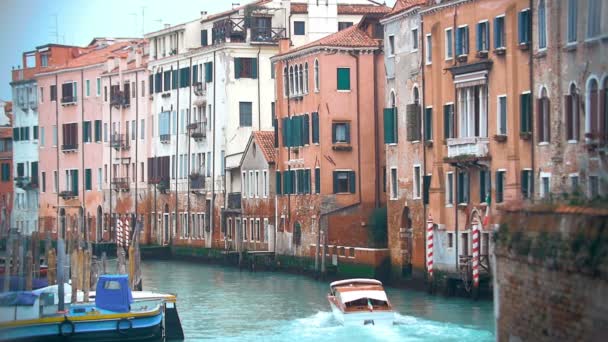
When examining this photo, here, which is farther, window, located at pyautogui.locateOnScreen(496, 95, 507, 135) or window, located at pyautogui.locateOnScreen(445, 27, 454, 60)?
window, located at pyautogui.locateOnScreen(445, 27, 454, 60)

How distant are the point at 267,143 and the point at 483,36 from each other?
1901cm

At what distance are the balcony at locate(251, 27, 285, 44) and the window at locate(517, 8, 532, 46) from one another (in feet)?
85.3

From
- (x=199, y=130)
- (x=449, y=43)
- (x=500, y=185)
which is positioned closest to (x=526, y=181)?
(x=500, y=185)

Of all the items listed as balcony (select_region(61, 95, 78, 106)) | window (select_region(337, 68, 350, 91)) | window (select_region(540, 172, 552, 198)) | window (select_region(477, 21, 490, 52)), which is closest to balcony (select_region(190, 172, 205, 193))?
balcony (select_region(61, 95, 78, 106))

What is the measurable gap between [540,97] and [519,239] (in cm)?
1519

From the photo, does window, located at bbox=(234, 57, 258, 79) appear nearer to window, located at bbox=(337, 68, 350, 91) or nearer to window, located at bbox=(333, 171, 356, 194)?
window, located at bbox=(337, 68, 350, 91)

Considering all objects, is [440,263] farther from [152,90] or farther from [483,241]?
[152,90]

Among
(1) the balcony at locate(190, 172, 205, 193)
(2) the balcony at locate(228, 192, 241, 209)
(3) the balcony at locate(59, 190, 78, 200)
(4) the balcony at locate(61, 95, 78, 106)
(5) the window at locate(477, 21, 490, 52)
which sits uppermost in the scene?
(4) the balcony at locate(61, 95, 78, 106)

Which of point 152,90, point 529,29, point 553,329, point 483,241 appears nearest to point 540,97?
point 529,29

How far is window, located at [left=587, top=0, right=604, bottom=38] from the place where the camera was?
107ft

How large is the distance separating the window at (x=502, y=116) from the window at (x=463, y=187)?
216 centimetres

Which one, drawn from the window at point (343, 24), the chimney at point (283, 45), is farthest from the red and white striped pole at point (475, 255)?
the window at point (343, 24)

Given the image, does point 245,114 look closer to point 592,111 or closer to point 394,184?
point 394,184

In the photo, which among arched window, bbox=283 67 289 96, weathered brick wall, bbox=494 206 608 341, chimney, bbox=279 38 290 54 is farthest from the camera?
chimney, bbox=279 38 290 54
